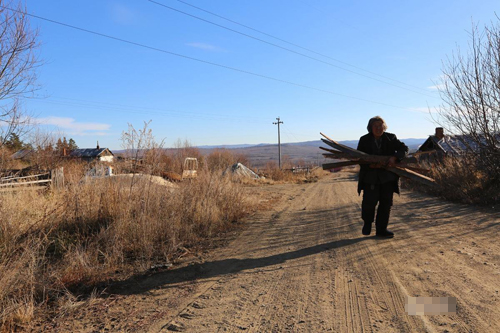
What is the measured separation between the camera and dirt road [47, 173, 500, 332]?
2920mm

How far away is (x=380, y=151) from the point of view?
18.3 ft

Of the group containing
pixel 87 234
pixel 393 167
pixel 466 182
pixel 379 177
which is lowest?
pixel 87 234

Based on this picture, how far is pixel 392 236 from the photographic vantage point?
571 cm

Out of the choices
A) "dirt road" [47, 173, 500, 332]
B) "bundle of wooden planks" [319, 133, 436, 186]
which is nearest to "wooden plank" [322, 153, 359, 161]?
"bundle of wooden planks" [319, 133, 436, 186]

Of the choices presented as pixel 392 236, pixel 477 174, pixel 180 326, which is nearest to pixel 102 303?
pixel 180 326

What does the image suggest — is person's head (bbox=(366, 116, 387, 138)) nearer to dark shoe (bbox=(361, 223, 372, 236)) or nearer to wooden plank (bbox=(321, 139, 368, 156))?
wooden plank (bbox=(321, 139, 368, 156))

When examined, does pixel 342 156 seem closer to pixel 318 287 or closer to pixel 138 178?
pixel 318 287

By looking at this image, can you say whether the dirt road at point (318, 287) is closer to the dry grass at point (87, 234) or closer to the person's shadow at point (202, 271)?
the person's shadow at point (202, 271)

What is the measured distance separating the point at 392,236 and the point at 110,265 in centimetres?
455

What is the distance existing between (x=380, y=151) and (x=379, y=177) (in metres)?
0.49

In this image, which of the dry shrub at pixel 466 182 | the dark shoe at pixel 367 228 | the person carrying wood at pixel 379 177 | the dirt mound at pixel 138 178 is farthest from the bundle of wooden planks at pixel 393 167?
the dry shrub at pixel 466 182

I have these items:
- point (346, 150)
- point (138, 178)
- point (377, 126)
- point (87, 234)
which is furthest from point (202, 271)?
point (377, 126)

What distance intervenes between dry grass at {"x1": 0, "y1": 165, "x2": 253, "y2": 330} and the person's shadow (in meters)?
0.31

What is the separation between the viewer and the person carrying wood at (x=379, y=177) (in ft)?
17.6
